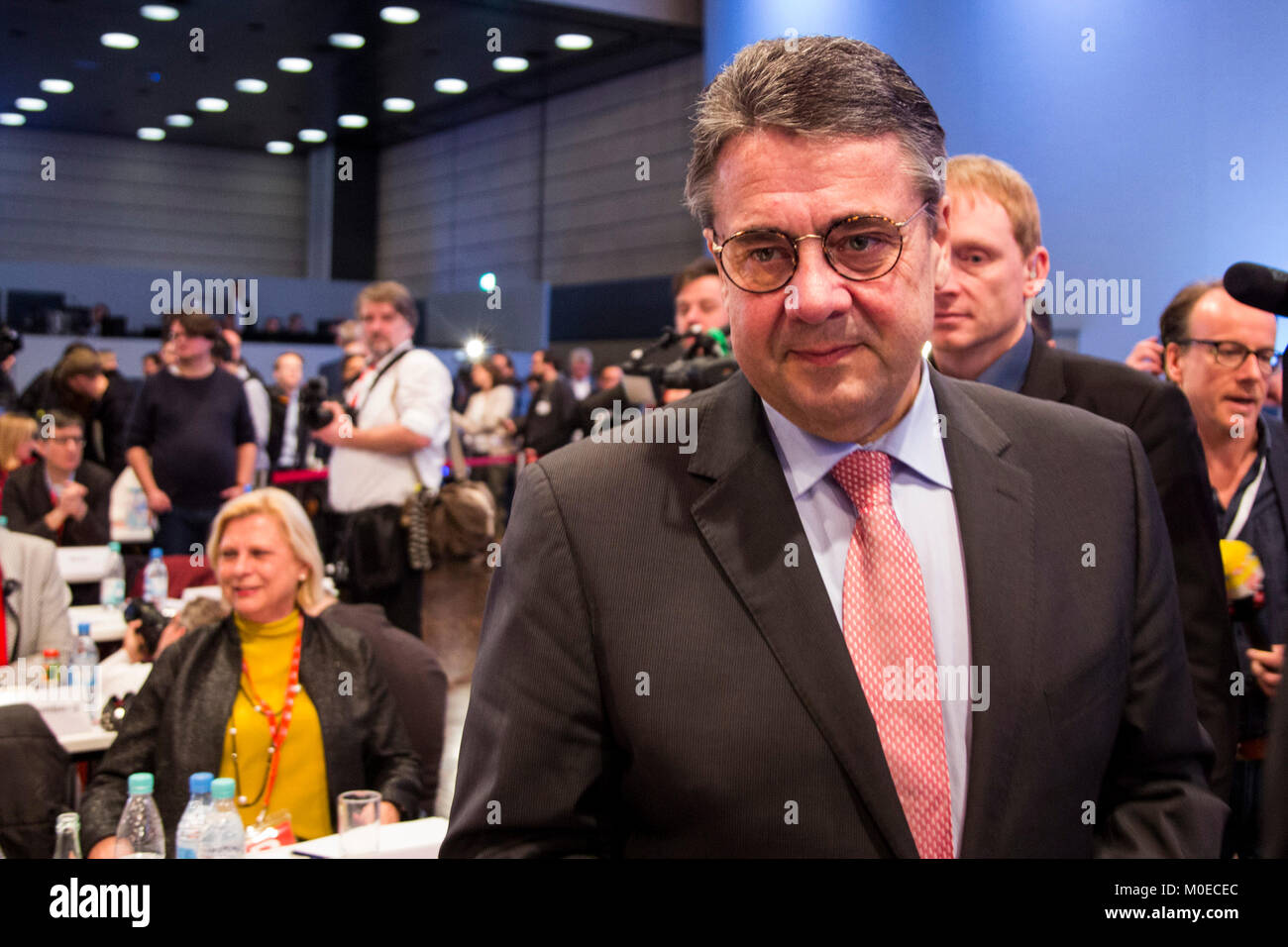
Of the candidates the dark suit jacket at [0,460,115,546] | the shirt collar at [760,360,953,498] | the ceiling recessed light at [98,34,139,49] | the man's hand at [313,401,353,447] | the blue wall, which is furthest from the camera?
the ceiling recessed light at [98,34,139,49]

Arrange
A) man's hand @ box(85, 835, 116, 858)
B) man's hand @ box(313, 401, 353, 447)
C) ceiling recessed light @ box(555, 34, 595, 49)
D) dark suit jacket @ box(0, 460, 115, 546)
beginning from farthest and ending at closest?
ceiling recessed light @ box(555, 34, 595, 49) → dark suit jacket @ box(0, 460, 115, 546) → man's hand @ box(313, 401, 353, 447) → man's hand @ box(85, 835, 116, 858)

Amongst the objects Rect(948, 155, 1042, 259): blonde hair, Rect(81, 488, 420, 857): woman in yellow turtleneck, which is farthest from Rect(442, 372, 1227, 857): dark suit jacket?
Rect(81, 488, 420, 857): woman in yellow turtleneck

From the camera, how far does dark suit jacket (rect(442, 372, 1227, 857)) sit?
1068mm

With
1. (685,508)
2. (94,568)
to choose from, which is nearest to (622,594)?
(685,508)

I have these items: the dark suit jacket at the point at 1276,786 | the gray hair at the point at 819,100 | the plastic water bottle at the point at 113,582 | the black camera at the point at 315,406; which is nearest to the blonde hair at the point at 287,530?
the black camera at the point at 315,406

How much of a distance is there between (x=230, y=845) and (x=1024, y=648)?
1920 millimetres

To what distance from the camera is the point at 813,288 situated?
112cm

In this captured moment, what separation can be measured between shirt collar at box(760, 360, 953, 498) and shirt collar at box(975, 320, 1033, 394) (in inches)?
35.3

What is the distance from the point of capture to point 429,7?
10289mm

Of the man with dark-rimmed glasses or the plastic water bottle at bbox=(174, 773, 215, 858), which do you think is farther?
the plastic water bottle at bbox=(174, 773, 215, 858)

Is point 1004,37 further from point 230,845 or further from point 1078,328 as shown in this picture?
point 230,845

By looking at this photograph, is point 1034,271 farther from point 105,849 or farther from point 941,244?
point 105,849

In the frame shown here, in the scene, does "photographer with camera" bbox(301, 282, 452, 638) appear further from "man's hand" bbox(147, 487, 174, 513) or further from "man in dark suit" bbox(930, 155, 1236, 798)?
"man in dark suit" bbox(930, 155, 1236, 798)

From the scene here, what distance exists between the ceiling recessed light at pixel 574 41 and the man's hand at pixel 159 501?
277 inches
